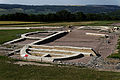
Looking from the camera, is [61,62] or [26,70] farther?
[61,62]

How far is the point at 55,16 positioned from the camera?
78812 millimetres

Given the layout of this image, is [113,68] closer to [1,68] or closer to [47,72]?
[47,72]

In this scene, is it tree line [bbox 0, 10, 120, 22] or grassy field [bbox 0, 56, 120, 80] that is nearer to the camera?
grassy field [bbox 0, 56, 120, 80]

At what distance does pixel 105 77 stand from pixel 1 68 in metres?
8.10

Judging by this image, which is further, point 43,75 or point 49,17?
point 49,17

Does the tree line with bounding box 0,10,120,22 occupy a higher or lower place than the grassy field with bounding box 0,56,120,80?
lower

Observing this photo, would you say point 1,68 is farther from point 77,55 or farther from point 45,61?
point 77,55

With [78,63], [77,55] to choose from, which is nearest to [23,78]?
[78,63]

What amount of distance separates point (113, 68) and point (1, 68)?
31.0ft

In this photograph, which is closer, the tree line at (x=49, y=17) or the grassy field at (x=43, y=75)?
the grassy field at (x=43, y=75)

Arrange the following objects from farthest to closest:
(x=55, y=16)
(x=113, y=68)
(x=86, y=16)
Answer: (x=86, y=16)
(x=55, y=16)
(x=113, y=68)

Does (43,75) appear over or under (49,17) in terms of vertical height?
over

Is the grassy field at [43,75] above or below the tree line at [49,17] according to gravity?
above

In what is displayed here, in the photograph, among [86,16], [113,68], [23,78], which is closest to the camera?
[23,78]
